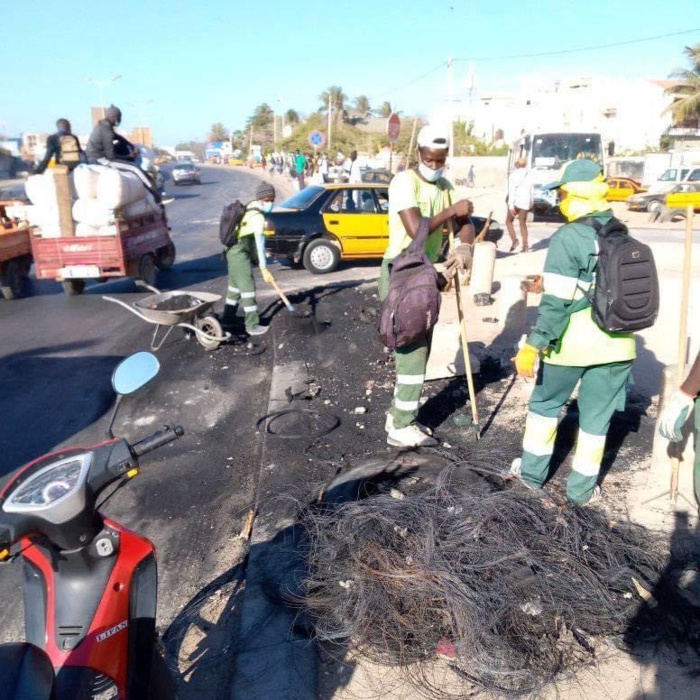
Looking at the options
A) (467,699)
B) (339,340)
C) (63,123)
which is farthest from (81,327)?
(467,699)

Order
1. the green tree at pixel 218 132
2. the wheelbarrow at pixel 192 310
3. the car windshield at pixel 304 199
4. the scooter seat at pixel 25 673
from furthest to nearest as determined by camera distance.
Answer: the green tree at pixel 218 132, the car windshield at pixel 304 199, the wheelbarrow at pixel 192 310, the scooter seat at pixel 25 673

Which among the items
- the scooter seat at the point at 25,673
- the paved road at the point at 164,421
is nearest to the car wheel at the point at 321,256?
the paved road at the point at 164,421

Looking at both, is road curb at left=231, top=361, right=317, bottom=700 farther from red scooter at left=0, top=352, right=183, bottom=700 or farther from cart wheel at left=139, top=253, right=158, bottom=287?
cart wheel at left=139, top=253, right=158, bottom=287

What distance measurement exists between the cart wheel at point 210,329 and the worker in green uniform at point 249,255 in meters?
0.50

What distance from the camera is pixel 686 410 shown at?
10.5 feet

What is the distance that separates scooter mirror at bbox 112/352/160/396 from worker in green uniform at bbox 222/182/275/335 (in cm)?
530

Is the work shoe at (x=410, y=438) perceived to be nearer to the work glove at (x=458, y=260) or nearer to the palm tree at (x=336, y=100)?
the work glove at (x=458, y=260)

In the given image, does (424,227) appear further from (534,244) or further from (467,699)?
(534,244)

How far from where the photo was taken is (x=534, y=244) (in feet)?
51.6

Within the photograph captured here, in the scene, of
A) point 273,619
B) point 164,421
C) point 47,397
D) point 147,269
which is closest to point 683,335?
point 273,619

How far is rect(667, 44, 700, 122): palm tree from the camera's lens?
38.2 m

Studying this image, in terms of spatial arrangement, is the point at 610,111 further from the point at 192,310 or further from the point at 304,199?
the point at 192,310

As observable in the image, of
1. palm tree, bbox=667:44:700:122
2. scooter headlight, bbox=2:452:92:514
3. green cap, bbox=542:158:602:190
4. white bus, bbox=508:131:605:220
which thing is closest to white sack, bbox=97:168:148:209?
green cap, bbox=542:158:602:190

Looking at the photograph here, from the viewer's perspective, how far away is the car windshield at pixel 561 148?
71.5ft
